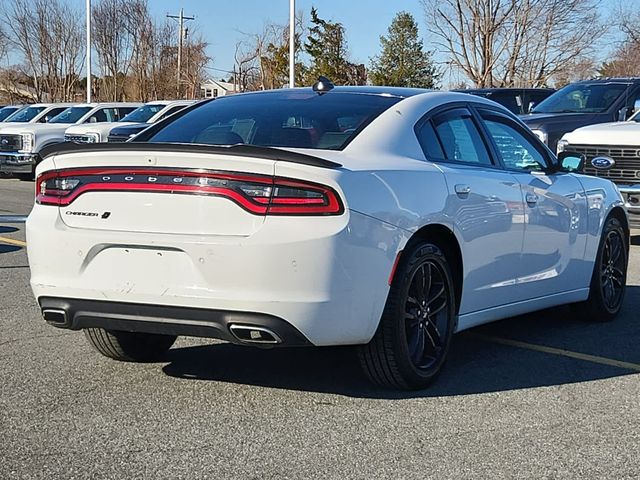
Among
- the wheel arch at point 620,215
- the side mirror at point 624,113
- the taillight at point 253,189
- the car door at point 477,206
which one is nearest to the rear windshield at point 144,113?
the side mirror at point 624,113

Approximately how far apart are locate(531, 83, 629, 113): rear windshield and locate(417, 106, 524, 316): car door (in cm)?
940

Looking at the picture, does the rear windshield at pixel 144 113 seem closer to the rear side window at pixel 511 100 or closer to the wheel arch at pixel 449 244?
the rear side window at pixel 511 100

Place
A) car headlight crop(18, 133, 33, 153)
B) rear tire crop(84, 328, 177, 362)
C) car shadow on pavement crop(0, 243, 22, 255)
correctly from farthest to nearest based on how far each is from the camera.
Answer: car headlight crop(18, 133, 33, 153)
car shadow on pavement crop(0, 243, 22, 255)
rear tire crop(84, 328, 177, 362)

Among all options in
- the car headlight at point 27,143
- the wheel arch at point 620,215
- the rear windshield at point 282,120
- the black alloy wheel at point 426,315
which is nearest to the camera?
the black alloy wheel at point 426,315

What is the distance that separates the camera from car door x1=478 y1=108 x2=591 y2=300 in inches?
234

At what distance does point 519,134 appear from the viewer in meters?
6.40

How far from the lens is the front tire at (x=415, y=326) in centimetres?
472

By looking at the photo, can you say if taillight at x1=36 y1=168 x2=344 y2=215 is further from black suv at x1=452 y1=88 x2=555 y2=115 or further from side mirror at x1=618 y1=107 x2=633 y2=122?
black suv at x1=452 y1=88 x2=555 y2=115

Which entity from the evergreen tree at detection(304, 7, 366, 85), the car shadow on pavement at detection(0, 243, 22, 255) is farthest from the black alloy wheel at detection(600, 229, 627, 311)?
the evergreen tree at detection(304, 7, 366, 85)

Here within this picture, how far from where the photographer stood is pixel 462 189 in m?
5.21

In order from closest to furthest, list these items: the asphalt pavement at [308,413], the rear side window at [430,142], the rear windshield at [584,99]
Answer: the asphalt pavement at [308,413] < the rear side window at [430,142] < the rear windshield at [584,99]

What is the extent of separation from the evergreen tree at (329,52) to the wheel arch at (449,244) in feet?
127

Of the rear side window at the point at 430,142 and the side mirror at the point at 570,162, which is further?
the side mirror at the point at 570,162

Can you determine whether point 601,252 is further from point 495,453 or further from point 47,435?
point 47,435
